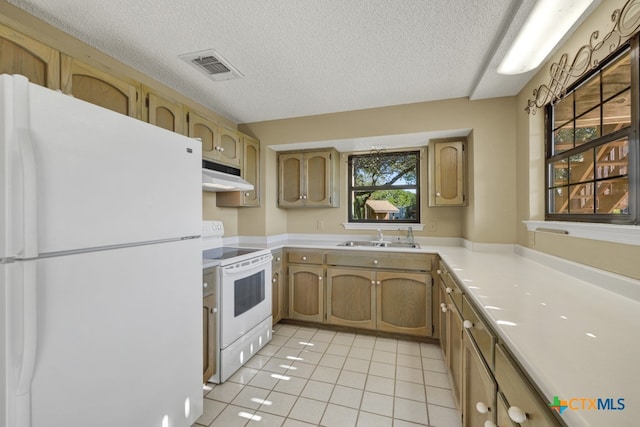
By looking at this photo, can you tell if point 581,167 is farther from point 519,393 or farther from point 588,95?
point 519,393

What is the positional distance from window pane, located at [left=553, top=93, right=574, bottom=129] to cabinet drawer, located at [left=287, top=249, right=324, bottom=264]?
2233 millimetres

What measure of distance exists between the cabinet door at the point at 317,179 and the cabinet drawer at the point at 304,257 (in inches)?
23.6

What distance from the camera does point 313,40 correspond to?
1.72 metres

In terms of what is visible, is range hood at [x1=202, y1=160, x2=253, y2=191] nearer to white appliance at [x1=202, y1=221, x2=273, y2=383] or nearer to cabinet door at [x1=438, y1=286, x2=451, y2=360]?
white appliance at [x1=202, y1=221, x2=273, y2=383]

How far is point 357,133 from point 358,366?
2.21 meters

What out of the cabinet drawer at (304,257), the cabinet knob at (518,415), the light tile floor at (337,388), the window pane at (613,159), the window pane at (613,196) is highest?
the window pane at (613,159)

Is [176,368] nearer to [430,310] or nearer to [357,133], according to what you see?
[430,310]

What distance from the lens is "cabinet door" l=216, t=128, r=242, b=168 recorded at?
257cm

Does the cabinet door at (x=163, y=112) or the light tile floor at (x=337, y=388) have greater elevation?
the cabinet door at (x=163, y=112)

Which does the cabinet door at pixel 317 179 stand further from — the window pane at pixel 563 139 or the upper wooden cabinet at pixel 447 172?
the window pane at pixel 563 139

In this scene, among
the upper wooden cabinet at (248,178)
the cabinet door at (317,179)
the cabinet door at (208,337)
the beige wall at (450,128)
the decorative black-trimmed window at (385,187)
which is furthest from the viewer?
the decorative black-trimmed window at (385,187)

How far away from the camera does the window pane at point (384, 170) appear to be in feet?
10.9

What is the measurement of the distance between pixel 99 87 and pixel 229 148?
1213 mm

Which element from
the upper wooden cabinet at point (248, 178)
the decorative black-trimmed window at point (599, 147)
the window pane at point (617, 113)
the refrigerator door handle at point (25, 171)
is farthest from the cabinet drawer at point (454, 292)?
the upper wooden cabinet at point (248, 178)
